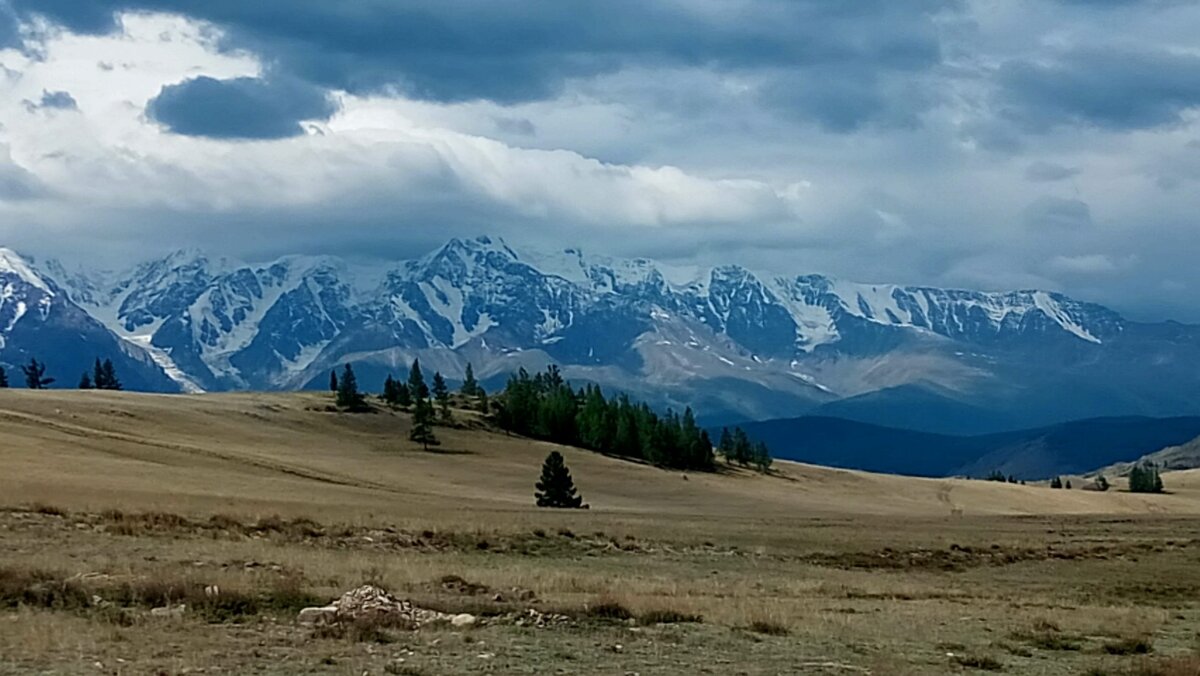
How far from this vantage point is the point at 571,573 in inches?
1447

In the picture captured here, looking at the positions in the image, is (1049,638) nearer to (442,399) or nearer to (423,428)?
(423,428)

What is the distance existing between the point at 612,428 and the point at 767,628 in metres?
149

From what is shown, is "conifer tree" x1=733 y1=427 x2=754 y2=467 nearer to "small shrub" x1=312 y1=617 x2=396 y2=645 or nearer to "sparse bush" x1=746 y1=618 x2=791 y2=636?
"sparse bush" x1=746 y1=618 x2=791 y2=636

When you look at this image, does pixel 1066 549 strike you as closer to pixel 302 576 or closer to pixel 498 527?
pixel 498 527

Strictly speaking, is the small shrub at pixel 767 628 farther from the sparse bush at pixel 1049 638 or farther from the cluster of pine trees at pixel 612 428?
the cluster of pine trees at pixel 612 428

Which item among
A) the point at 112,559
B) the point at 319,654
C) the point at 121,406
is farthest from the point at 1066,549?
the point at 121,406

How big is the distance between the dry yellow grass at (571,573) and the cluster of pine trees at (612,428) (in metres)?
77.9

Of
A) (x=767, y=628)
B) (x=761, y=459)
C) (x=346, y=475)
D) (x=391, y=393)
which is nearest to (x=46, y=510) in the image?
(x=767, y=628)

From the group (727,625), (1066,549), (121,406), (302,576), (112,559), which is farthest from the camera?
(121,406)

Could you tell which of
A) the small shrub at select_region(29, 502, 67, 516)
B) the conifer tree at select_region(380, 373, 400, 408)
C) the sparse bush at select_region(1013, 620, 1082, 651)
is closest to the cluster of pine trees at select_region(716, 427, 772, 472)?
the conifer tree at select_region(380, 373, 400, 408)

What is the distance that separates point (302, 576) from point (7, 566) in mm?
5884

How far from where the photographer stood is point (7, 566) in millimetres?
28094

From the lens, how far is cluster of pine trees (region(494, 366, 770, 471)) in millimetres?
170125

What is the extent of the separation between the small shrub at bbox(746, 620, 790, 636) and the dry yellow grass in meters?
0.07
